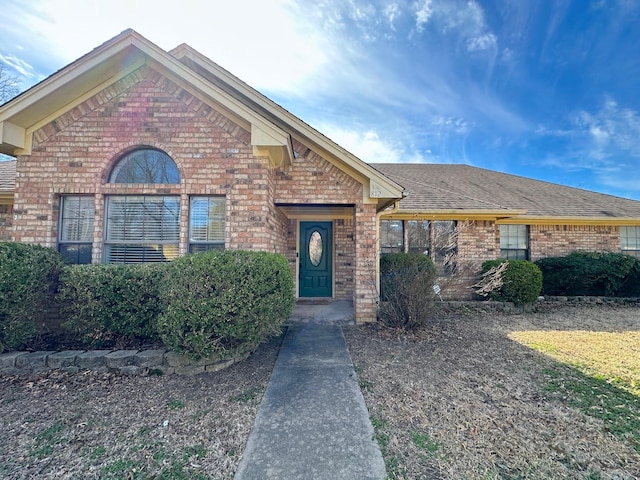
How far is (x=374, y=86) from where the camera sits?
10.8 meters

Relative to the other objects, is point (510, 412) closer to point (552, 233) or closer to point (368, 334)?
point (368, 334)

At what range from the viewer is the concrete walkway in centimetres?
224

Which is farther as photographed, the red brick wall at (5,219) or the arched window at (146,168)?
the red brick wall at (5,219)

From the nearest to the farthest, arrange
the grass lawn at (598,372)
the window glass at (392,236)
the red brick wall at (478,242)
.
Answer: the grass lawn at (598,372), the red brick wall at (478,242), the window glass at (392,236)

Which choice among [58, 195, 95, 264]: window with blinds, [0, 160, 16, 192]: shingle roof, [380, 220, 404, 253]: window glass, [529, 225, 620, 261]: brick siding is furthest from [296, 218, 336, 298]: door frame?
[529, 225, 620, 261]: brick siding

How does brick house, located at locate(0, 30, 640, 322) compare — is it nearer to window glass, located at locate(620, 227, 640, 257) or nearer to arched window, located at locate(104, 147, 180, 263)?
arched window, located at locate(104, 147, 180, 263)

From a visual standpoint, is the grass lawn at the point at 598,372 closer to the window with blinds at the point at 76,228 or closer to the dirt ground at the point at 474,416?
the dirt ground at the point at 474,416

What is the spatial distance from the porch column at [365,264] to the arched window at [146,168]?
392 centimetres

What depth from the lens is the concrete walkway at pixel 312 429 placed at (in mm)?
2242

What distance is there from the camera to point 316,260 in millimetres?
9109

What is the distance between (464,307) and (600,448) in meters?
6.17

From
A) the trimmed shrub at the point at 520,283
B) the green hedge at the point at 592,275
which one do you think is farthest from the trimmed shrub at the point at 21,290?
the green hedge at the point at 592,275

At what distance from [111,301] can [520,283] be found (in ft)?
32.9

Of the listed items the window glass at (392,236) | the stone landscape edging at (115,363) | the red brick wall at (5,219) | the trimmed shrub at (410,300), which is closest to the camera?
the stone landscape edging at (115,363)
